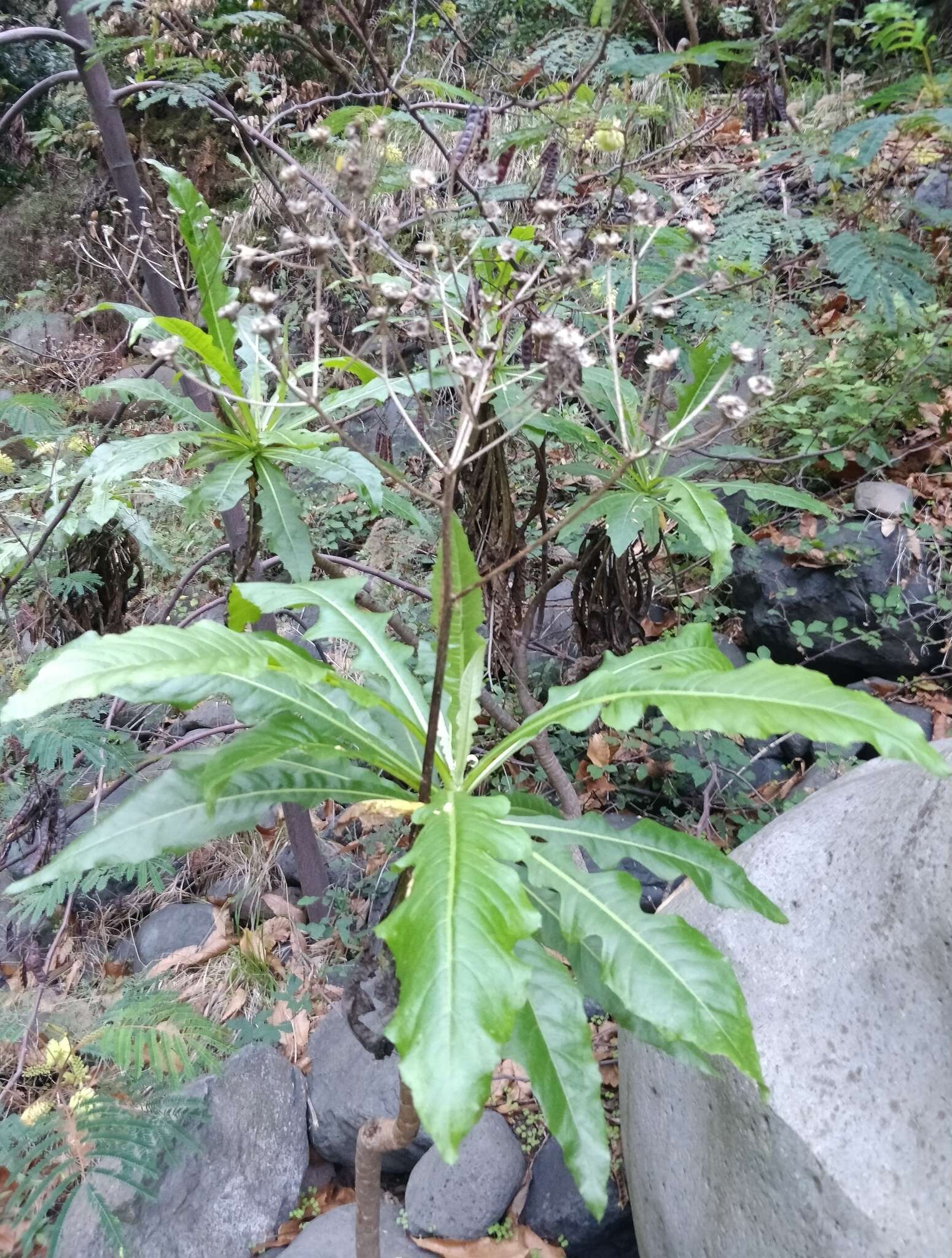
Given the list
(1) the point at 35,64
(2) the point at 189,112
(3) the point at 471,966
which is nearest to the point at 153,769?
(3) the point at 471,966

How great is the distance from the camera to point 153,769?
3236mm

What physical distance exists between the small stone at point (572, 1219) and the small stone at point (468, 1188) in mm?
77

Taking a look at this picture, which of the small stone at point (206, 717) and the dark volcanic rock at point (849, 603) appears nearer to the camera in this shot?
the dark volcanic rock at point (849, 603)

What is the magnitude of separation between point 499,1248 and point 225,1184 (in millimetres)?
769

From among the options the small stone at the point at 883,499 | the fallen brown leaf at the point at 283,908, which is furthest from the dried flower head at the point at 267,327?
the small stone at the point at 883,499

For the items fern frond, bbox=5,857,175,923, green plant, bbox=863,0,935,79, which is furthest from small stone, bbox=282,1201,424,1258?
green plant, bbox=863,0,935,79

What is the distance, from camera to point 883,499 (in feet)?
10.2

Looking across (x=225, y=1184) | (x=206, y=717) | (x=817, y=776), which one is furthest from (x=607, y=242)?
(x=206, y=717)

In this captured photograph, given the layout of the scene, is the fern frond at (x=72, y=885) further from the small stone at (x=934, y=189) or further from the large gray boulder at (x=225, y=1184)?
the small stone at (x=934, y=189)

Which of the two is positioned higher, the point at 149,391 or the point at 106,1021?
the point at 149,391

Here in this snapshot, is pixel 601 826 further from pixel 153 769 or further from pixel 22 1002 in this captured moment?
pixel 153 769

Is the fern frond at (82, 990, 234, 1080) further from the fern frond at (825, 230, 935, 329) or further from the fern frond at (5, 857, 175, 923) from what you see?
the fern frond at (825, 230, 935, 329)

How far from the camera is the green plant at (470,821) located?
0.87 metres

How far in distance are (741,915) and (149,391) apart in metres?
1.68
